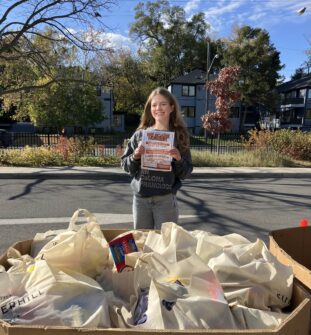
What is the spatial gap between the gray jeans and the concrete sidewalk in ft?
32.8

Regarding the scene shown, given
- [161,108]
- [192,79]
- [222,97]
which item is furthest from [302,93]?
[161,108]

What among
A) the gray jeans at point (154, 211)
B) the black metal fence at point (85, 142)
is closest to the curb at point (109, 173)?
the black metal fence at point (85, 142)

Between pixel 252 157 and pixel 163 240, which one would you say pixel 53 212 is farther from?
pixel 252 157

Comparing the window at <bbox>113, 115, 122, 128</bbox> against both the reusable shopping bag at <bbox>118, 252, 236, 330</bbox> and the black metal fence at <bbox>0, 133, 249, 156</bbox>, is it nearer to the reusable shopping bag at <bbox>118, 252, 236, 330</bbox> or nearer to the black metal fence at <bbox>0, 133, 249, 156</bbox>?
the black metal fence at <bbox>0, 133, 249, 156</bbox>

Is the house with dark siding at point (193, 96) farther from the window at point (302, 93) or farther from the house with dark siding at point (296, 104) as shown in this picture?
the window at point (302, 93)

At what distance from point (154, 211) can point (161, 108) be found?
0.86m

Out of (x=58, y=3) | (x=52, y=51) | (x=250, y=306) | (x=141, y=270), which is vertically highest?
(x=58, y=3)

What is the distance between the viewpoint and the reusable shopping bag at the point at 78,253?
6.22ft

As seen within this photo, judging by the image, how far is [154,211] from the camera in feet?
10.5

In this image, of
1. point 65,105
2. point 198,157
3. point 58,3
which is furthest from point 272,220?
point 65,105

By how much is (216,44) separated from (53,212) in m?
57.1

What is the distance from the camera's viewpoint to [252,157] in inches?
673

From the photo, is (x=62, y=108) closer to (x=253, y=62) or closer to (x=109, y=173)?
(x=109, y=173)

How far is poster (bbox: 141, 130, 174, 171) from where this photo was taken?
2.80m
